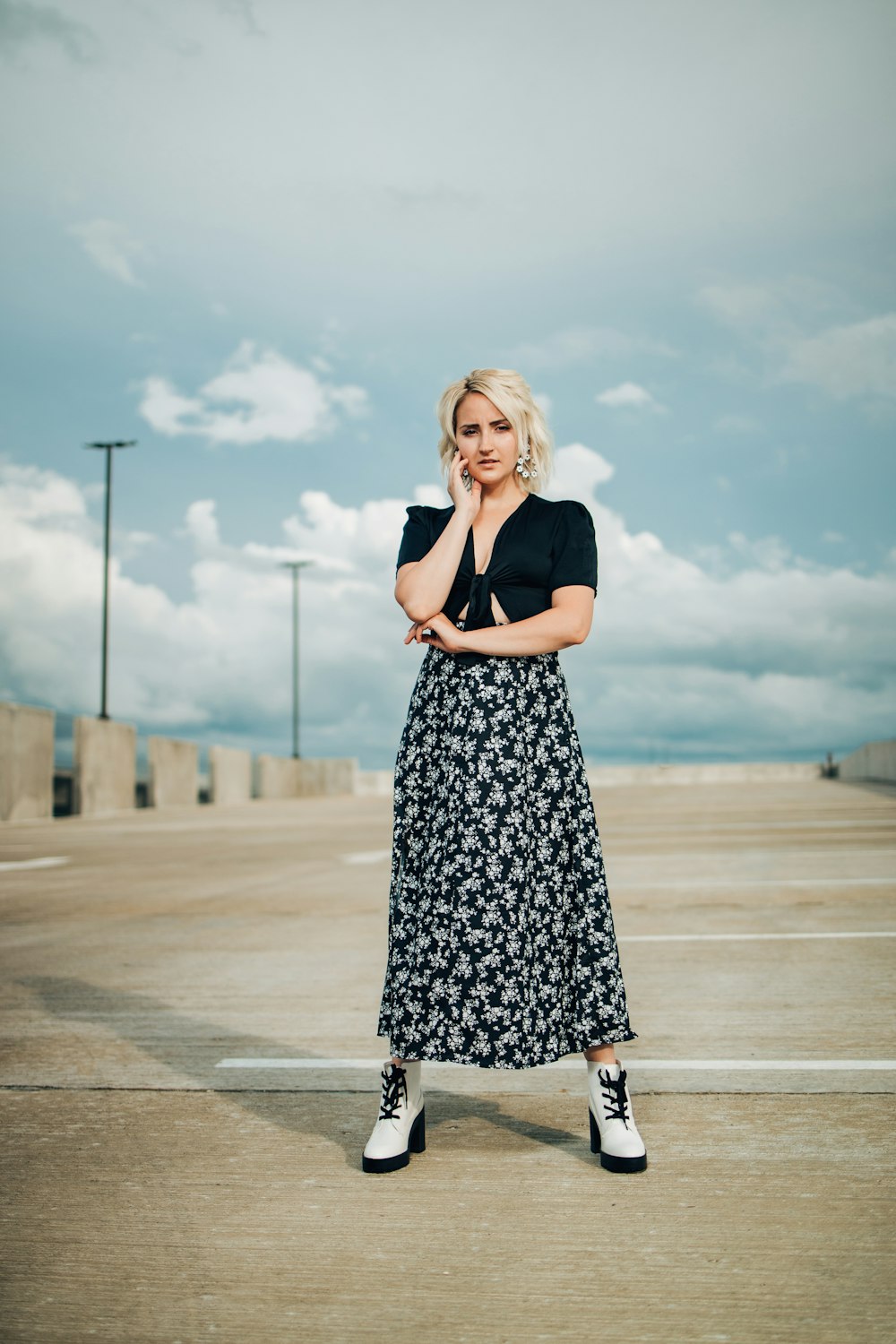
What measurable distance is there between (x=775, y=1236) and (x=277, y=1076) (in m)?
1.87

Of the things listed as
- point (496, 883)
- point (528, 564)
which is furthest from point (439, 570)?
point (496, 883)

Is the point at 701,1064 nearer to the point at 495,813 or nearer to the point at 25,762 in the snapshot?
the point at 495,813

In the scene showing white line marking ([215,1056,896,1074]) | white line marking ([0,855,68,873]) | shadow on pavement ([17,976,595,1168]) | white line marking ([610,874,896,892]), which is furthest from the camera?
white line marking ([0,855,68,873])

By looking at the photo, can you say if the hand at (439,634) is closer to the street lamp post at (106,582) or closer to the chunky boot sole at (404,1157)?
the chunky boot sole at (404,1157)

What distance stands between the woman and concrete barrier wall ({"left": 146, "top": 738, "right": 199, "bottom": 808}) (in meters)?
26.9

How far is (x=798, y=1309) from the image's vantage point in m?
1.99

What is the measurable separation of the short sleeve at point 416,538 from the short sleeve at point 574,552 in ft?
1.15

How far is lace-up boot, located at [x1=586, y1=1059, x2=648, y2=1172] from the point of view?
271cm

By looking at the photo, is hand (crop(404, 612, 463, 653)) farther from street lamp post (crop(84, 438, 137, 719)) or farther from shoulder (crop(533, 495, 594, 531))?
street lamp post (crop(84, 438, 137, 719))

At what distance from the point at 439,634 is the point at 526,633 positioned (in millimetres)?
218

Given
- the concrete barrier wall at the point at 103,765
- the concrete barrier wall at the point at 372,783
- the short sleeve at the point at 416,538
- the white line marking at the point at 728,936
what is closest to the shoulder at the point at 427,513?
the short sleeve at the point at 416,538

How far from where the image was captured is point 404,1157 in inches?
Result: 110

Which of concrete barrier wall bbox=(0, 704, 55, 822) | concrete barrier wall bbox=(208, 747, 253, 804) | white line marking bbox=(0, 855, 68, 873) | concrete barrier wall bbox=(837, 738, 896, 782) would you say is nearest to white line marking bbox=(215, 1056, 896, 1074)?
white line marking bbox=(0, 855, 68, 873)

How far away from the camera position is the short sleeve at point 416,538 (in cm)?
307
